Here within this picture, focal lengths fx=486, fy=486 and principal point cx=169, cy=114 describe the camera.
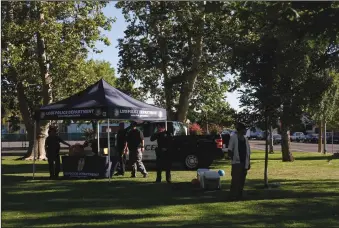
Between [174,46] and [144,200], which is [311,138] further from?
[144,200]

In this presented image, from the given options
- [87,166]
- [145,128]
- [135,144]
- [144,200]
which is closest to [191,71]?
[145,128]

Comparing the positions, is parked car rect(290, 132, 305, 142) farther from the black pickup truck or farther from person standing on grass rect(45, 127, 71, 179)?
person standing on grass rect(45, 127, 71, 179)

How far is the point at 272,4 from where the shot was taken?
28.2ft

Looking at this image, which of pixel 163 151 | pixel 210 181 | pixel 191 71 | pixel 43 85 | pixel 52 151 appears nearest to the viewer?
pixel 210 181

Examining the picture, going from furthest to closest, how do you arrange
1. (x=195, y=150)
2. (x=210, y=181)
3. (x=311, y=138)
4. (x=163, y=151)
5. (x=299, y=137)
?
(x=299, y=137)
(x=311, y=138)
(x=195, y=150)
(x=163, y=151)
(x=210, y=181)

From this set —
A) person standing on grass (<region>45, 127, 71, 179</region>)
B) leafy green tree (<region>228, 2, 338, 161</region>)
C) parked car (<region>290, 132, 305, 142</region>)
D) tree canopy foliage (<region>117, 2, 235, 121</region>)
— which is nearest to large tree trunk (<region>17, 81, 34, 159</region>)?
tree canopy foliage (<region>117, 2, 235, 121</region>)

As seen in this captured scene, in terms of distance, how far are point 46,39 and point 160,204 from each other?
1787cm

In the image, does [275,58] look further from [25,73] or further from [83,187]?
[25,73]

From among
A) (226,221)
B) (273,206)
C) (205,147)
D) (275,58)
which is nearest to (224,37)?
(205,147)

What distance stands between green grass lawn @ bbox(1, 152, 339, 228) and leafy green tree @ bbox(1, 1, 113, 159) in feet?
39.9

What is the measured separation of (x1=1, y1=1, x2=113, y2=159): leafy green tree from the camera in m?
24.4

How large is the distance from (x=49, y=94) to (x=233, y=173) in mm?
18541

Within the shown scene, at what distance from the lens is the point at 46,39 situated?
25.6 metres

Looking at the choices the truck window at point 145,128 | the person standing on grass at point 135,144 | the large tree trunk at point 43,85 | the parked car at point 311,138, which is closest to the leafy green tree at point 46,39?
the large tree trunk at point 43,85
